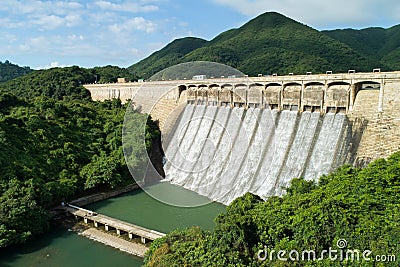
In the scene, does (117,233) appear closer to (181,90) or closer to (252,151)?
(252,151)

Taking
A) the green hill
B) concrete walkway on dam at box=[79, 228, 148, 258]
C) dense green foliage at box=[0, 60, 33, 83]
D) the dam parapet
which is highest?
the green hill

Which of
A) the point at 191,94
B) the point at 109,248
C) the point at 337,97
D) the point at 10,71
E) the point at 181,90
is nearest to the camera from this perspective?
the point at 109,248

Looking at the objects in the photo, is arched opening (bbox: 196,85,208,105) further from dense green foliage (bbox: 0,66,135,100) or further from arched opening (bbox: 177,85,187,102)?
dense green foliage (bbox: 0,66,135,100)

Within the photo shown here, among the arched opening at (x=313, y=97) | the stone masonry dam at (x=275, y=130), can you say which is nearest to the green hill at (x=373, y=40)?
the stone masonry dam at (x=275, y=130)

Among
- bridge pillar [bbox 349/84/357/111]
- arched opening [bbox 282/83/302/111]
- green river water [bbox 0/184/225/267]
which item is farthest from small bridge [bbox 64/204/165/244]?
bridge pillar [bbox 349/84/357/111]

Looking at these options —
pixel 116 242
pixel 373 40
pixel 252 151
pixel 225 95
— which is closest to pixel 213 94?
pixel 225 95

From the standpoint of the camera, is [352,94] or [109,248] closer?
[109,248]
